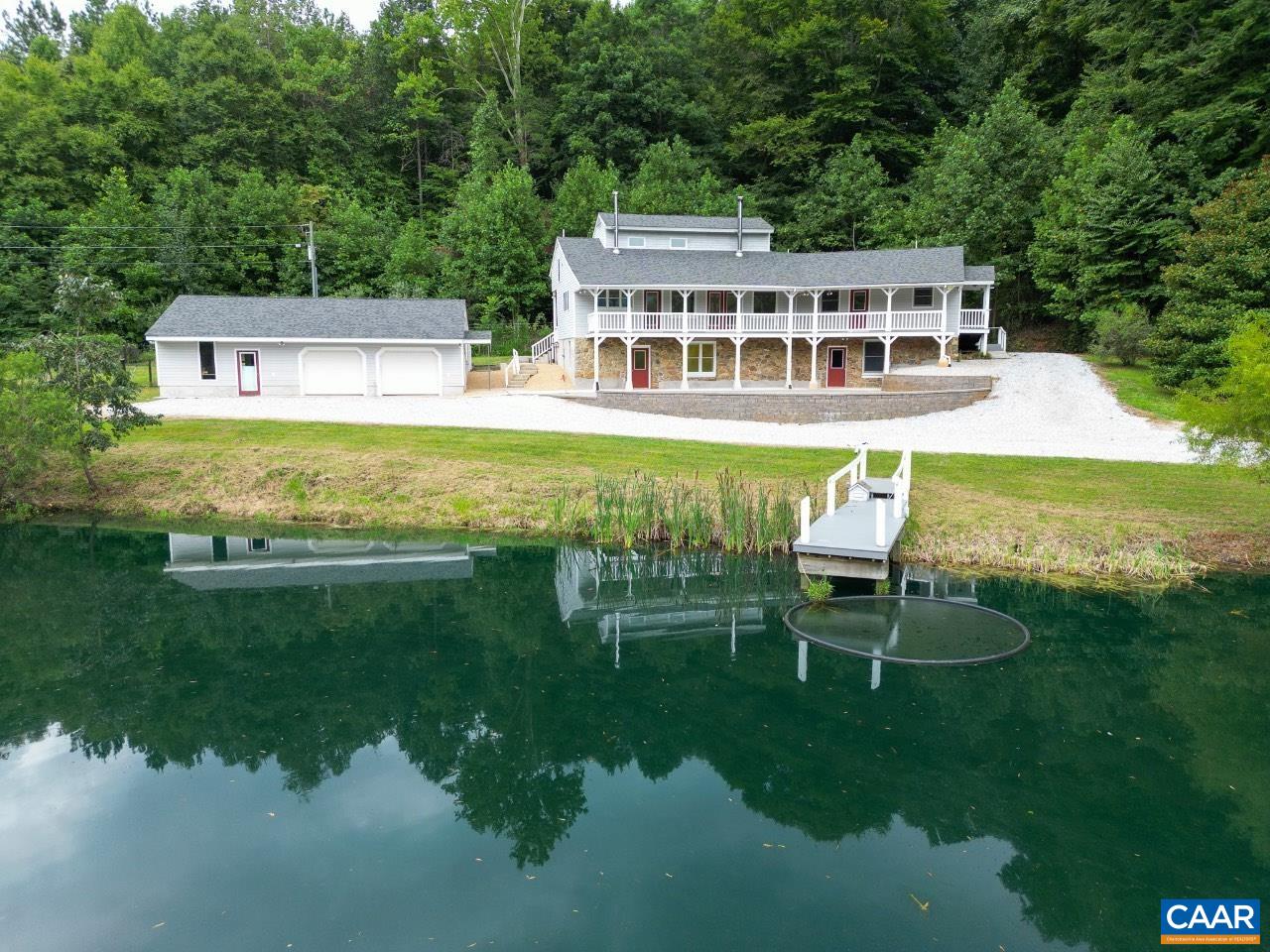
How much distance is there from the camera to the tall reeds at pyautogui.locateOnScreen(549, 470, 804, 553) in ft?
54.1

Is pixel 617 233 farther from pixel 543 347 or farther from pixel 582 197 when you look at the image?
pixel 582 197

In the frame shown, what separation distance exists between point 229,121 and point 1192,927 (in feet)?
190

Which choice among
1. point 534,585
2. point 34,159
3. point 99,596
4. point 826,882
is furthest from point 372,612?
point 34,159

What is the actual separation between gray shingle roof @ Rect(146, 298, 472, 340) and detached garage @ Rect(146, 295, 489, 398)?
0.12 feet

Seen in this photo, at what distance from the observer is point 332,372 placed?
107ft

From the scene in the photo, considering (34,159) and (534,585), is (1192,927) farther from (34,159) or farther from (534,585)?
(34,159)

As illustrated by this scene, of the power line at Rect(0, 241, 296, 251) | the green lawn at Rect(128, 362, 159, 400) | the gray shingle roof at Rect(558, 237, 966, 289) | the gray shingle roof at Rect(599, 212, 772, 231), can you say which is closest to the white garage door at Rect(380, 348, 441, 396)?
the gray shingle roof at Rect(558, 237, 966, 289)

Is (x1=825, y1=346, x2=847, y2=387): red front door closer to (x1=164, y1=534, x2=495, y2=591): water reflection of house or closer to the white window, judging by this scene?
the white window

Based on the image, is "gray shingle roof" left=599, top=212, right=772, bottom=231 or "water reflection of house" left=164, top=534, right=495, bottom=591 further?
"gray shingle roof" left=599, top=212, right=772, bottom=231

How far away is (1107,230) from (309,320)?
3181 cm

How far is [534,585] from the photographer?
52.7 feet

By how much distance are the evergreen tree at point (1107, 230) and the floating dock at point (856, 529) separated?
22613 millimetres

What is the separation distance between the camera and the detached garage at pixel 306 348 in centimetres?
3138

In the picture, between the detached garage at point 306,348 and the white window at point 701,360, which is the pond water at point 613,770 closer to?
the detached garage at point 306,348
